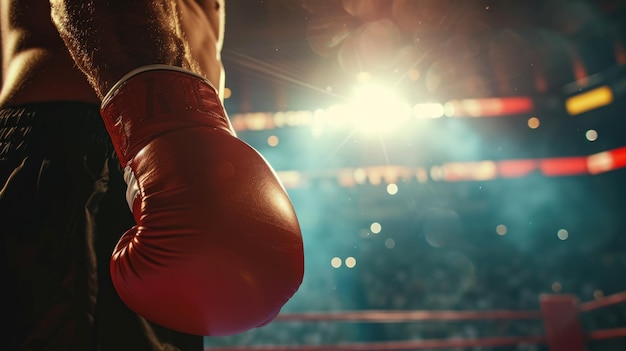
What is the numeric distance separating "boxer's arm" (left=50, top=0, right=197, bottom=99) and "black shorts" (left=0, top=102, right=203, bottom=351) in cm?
13

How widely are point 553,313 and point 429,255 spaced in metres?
6.16

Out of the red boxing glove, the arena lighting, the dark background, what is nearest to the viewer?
the red boxing glove

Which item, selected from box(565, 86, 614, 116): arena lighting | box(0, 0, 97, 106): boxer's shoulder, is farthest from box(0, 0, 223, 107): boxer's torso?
box(565, 86, 614, 116): arena lighting

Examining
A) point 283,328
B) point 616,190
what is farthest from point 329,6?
point 616,190

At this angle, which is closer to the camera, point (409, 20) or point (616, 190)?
point (409, 20)

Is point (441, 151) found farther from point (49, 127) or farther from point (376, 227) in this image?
point (49, 127)

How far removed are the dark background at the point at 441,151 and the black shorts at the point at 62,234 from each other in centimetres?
497

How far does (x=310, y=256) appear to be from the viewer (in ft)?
29.2

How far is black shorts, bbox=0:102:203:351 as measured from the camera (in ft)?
1.69

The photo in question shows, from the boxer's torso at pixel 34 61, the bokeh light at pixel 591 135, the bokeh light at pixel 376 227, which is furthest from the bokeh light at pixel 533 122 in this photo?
the boxer's torso at pixel 34 61

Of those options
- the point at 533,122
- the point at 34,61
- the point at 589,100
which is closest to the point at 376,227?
the point at 533,122

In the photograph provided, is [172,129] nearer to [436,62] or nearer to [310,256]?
[436,62]

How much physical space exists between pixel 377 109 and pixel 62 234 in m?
7.91

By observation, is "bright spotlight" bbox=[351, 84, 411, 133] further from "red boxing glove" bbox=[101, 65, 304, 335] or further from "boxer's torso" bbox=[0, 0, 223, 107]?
"red boxing glove" bbox=[101, 65, 304, 335]
